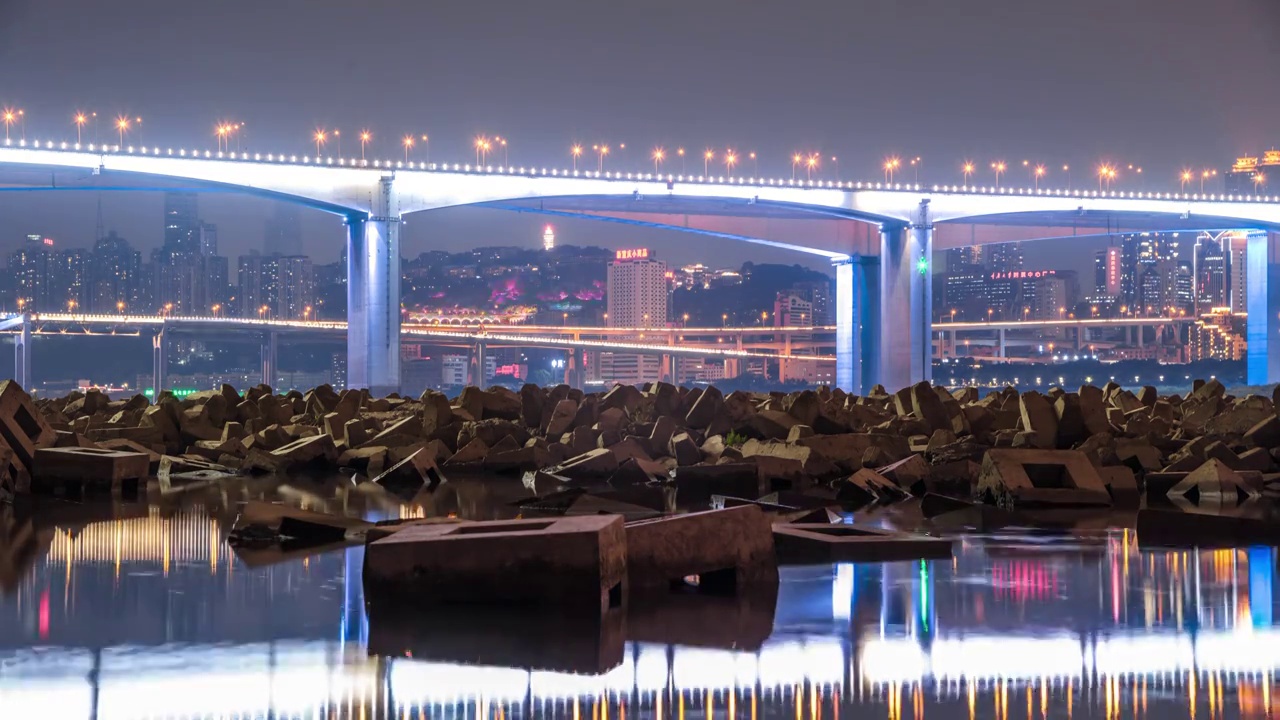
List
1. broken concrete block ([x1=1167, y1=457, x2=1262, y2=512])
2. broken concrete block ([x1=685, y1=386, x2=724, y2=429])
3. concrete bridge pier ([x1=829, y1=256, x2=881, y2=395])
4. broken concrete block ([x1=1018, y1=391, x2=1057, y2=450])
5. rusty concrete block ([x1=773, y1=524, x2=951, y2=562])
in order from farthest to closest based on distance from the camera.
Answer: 1. concrete bridge pier ([x1=829, y1=256, x2=881, y2=395])
2. broken concrete block ([x1=685, y1=386, x2=724, y2=429])
3. broken concrete block ([x1=1018, y1=391, x2=1057, y2=450])
4. broken concrete block ([x1=1167, y1=457, x2=1262, y2=512])
5. rusty concrete block ([x1=773, y1=524, x2=951, y2=562])

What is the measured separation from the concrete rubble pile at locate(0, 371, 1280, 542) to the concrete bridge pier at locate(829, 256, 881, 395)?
5729 cm

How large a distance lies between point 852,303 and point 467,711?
72962mm

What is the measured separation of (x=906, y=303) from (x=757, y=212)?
371 inches

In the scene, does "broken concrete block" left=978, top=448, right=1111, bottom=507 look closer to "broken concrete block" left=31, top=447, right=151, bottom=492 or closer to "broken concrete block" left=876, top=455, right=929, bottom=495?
"broken concrete block" left=876, top=455, right=929, bottom=495

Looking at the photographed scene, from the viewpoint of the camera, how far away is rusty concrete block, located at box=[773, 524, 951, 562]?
7574mm

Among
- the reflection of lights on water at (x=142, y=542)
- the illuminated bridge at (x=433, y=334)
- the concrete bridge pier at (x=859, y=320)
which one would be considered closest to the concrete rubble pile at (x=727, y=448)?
the reflection of lights on water at (x=142, y=542)

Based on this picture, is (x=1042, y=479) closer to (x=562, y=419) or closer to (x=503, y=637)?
(x=562, y=419)

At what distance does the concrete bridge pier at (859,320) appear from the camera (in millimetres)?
75000

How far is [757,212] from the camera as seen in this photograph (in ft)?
235

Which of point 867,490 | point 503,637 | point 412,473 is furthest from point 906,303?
point 503,637

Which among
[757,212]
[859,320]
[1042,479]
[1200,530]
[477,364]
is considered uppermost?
[757,212]

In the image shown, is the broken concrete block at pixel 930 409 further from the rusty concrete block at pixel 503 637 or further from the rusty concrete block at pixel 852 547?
the rusty concrete block at pixel 503 637

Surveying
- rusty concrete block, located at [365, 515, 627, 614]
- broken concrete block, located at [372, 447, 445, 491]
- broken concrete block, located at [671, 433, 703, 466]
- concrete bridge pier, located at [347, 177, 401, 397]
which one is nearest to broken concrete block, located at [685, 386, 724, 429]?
broken concrete block, located at [671, 433, 703, 466]

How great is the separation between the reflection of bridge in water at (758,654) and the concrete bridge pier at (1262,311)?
285 feet
